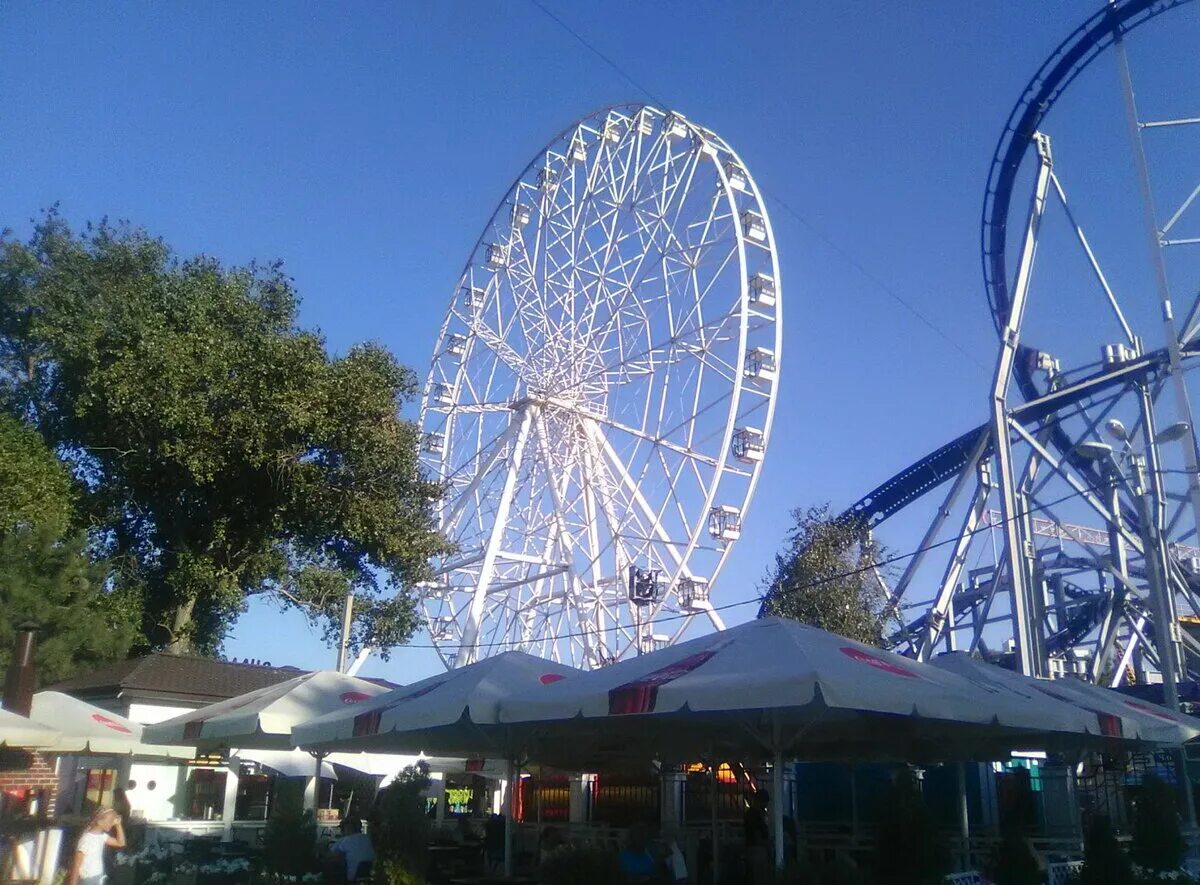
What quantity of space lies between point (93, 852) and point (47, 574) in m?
11.9

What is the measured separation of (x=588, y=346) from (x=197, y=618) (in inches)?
473

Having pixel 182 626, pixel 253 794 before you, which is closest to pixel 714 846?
pixel 253 794

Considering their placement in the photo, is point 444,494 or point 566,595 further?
point 566,595

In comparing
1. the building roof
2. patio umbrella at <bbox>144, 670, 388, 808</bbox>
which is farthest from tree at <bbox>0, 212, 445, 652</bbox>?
patio umbrella at <bbox>144, 670, 388, 808</bbox>

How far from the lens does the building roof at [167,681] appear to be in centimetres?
1795

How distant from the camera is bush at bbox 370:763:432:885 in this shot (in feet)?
27.4

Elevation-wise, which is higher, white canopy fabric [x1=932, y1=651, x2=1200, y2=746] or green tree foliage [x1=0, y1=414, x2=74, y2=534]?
green tree foliage [x1=0, y1=414, x2=74, y2=534]

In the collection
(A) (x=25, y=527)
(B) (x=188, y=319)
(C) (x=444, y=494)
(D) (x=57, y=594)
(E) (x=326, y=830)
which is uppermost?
(B) (x=188, y=319)

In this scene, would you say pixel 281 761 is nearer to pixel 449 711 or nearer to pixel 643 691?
pixel 449 711

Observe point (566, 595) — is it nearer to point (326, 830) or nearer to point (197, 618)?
point (197, 618)

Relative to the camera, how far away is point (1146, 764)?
19844 millimetres

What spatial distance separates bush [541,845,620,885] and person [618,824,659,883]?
23 cm

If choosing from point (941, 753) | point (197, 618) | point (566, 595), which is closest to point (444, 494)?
point (566, 595)

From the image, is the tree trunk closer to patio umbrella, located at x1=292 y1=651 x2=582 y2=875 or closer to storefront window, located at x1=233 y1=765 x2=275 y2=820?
storefront window, located at x1=233 y1=765 x2=275 y2=820
